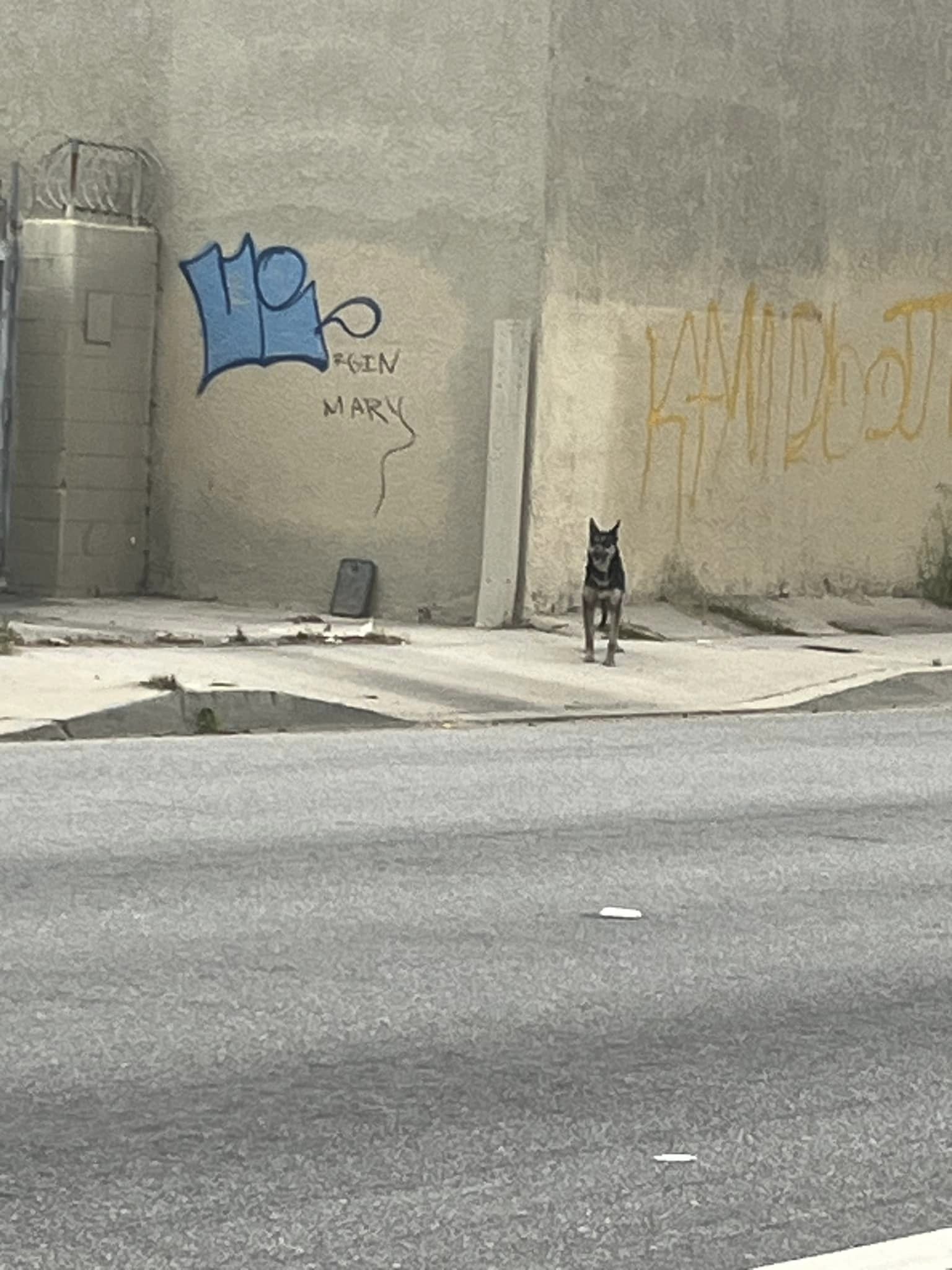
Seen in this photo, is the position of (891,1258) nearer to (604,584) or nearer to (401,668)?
(401,668)

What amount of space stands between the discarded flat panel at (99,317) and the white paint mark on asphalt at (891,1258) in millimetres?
17355

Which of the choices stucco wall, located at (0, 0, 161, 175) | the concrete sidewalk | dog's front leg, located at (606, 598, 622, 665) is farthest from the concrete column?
stucco wall, located at (0, 0, 161, 175)

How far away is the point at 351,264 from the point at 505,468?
88.3 inches

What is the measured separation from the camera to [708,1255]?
5781mm

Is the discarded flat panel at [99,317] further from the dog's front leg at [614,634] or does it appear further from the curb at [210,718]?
the curb at [210,718]

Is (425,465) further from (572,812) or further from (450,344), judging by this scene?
(572,812)

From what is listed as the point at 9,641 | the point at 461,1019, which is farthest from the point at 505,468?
the point at 461,1019

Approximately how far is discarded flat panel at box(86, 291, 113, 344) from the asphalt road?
934 centimetres

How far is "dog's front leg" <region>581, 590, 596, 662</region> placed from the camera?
19.1 m

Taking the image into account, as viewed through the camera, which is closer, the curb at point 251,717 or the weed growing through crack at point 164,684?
the curb at point 251,717

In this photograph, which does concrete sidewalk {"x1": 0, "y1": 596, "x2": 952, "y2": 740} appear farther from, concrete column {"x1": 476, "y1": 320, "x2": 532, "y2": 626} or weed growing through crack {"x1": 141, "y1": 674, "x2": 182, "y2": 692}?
concrete column {"x1": 476, "y1": 320, "x2": 532, "y2": 626}

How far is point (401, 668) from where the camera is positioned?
59.3ft

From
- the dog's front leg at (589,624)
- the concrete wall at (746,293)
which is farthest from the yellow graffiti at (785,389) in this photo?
the dog's front leg at (589,624)

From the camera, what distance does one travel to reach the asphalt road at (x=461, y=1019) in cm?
598
